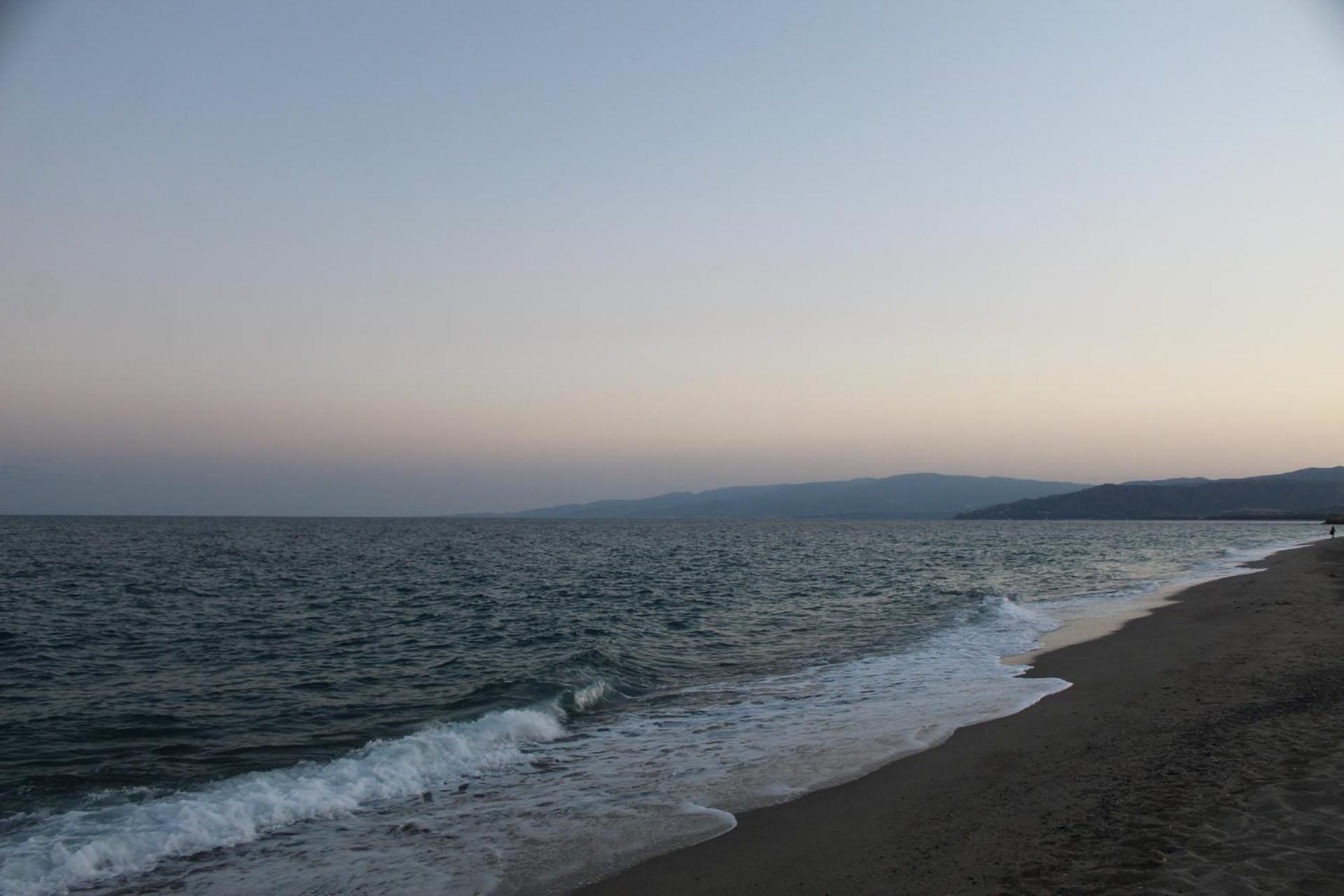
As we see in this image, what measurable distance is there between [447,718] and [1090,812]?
383 inches

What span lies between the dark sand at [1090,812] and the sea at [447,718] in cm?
69

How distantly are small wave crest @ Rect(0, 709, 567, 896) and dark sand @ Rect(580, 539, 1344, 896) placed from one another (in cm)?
429

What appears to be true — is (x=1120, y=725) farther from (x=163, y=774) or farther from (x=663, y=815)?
(x=163, y=774)

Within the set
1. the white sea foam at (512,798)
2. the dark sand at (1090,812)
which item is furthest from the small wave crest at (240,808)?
the dark sand at (1090,812)

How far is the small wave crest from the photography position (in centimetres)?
767

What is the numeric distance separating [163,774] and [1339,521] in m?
160

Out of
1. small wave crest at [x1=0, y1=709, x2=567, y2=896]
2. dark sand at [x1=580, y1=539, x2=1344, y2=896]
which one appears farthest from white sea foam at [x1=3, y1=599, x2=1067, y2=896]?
dark sand at [x1=580, y1=539, x2=1344, y2=896]

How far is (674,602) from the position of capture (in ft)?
98.2

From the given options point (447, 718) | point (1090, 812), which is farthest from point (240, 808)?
point (1090, 812)

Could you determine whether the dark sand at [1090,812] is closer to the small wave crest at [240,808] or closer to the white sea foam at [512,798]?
the white sea foam at [512,798]

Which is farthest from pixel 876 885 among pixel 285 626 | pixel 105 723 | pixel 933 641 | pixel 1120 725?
pixel 285 626

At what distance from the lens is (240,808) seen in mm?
8984

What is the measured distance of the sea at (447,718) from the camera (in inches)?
314

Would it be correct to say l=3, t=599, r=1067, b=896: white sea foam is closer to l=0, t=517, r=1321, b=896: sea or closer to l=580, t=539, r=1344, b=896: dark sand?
l=0, t=517, r=1321, b=896: sea
